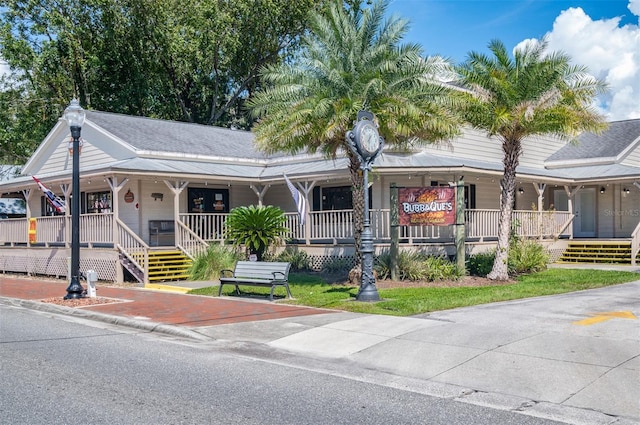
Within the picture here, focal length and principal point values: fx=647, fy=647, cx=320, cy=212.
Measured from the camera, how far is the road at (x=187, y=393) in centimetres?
639

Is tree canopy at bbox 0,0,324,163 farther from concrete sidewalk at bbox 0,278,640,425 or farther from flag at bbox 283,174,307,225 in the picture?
concrete sidewalk at bbox 0,278,640,425

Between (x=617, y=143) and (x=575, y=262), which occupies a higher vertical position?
(x=617, y=143)

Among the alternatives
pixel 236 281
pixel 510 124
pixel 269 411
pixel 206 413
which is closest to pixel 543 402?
pixel 269 411

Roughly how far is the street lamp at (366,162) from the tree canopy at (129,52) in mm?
27434

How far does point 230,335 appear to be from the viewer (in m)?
11.1

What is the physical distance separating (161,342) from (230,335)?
3.78 ft

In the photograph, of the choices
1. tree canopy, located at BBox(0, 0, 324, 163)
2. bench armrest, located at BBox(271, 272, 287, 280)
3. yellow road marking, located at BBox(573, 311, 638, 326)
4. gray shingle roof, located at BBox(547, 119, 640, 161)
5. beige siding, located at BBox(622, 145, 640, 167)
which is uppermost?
tree canopy, located at BBox(0, 0, 324, 163)

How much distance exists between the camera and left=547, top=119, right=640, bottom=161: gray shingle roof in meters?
28.8

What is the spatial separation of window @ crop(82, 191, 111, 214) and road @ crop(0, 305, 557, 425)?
624 inches

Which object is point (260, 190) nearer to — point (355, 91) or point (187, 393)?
point (355, 91)

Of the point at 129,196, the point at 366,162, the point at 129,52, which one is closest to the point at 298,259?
the point at 129,196

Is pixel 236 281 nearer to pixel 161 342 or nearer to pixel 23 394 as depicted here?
pixel 161 342

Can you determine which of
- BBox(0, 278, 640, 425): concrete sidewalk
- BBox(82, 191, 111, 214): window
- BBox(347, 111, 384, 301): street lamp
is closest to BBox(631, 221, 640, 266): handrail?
BBox(0, 278, 640, 425): concrete sidewalk

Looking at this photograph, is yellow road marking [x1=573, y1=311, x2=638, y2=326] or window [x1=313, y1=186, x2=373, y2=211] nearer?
yellow road marking [x1=573, y1=311, x2=638, y2=326]
